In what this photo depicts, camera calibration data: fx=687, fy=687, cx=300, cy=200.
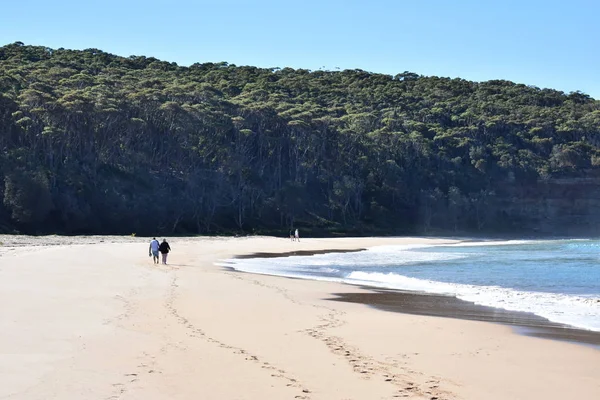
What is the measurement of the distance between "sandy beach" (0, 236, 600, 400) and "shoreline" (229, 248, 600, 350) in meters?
0.22

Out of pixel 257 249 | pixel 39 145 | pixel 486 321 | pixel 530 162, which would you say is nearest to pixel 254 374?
pixel 486 321

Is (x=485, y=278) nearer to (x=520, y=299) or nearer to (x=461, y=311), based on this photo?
(x=520, y=299)

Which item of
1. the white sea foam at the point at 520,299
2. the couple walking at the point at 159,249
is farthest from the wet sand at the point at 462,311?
the couple walking at the point at 159,249

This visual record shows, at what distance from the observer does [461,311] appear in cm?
1304

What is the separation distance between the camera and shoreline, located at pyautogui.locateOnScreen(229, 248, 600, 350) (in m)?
10.3

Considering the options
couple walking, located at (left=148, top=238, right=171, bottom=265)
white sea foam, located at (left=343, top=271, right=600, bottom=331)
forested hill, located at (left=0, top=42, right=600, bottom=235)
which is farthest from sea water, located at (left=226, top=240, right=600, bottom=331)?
forested hill, located at (left=0, top=42, right=600, bottom=235)

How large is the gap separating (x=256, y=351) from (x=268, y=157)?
60.0m

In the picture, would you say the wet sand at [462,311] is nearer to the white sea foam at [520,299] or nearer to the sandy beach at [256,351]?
the sandy beach at [256,351]

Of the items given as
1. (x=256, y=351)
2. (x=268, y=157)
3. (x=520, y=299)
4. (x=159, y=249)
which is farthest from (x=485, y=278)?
(x=268, y=157)

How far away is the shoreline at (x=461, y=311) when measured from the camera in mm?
10273

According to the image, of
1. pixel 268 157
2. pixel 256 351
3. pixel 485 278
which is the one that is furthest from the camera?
pixel 268 157

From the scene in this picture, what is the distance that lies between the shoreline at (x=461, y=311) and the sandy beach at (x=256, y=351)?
22 cm

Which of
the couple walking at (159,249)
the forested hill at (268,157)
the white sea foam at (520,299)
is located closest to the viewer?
the white sea foam at (520,299)

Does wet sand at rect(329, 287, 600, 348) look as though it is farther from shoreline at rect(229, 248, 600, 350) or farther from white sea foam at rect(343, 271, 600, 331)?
white sea foam at rect(343, 271, 600, 331)
